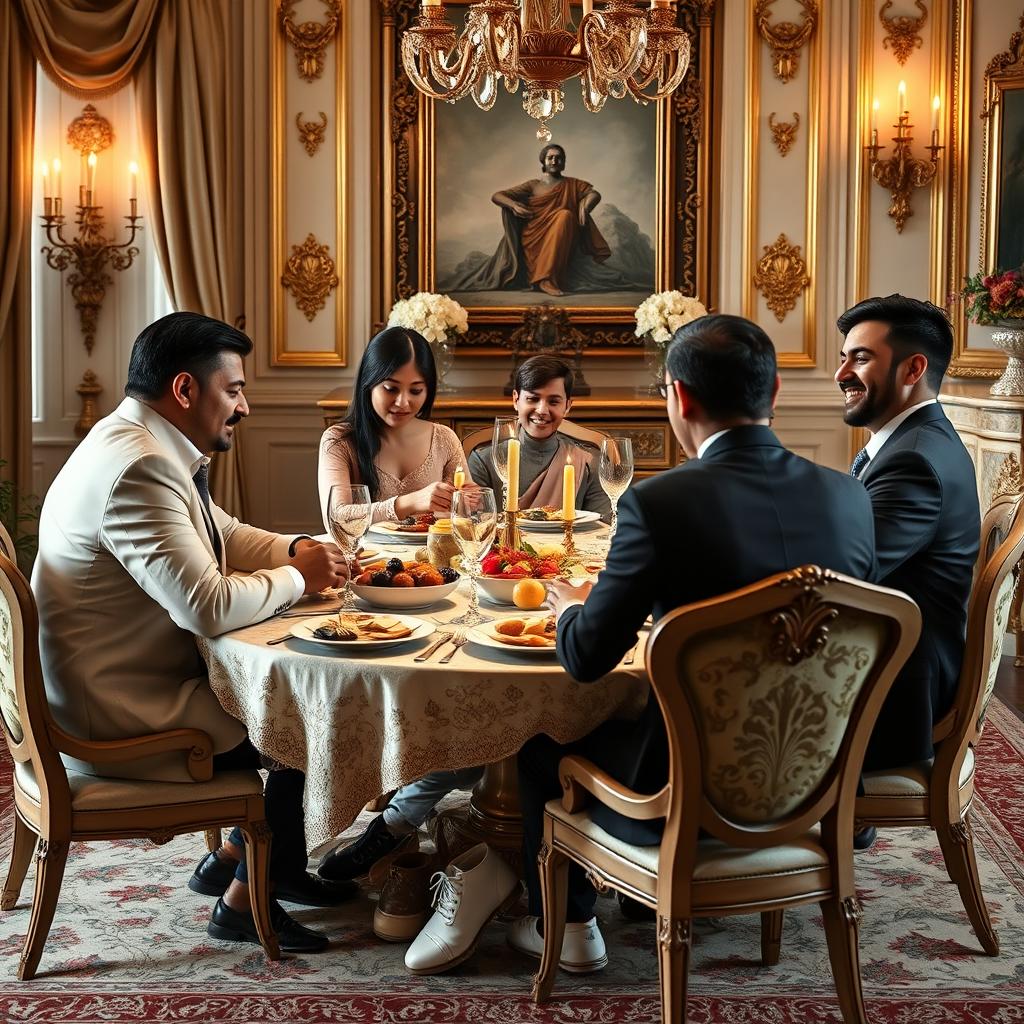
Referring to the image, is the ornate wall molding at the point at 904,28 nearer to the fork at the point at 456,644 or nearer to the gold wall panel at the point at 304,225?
the gold wall panel at the point at 304,225

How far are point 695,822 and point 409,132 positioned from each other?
5390 mm

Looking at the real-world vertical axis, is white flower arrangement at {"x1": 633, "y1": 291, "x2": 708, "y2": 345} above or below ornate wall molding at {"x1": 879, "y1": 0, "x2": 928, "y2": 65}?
below

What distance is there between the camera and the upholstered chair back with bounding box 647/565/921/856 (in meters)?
2.13

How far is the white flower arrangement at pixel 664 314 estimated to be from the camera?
259 inches

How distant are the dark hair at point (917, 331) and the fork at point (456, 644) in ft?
4.06

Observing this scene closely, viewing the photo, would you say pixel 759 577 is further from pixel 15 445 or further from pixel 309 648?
pixel 15 445

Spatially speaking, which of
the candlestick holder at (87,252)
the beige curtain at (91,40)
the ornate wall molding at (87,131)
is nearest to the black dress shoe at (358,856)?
the candlestick holder at (87,252)

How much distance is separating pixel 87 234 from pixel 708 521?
5.46 meters

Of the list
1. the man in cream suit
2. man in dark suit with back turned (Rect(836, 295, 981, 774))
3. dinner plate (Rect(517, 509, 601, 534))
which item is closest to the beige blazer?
the man in cream suit

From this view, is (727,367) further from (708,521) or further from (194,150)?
(194,150)

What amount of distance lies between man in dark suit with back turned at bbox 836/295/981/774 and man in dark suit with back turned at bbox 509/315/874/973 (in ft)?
1.12

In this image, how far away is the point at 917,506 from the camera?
285 centimetres

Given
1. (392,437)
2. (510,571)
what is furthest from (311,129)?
(510,571)

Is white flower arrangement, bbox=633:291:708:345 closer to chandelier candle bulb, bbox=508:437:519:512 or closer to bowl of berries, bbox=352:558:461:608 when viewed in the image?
chandelier candle bulb, bbox=508:437:519:512
